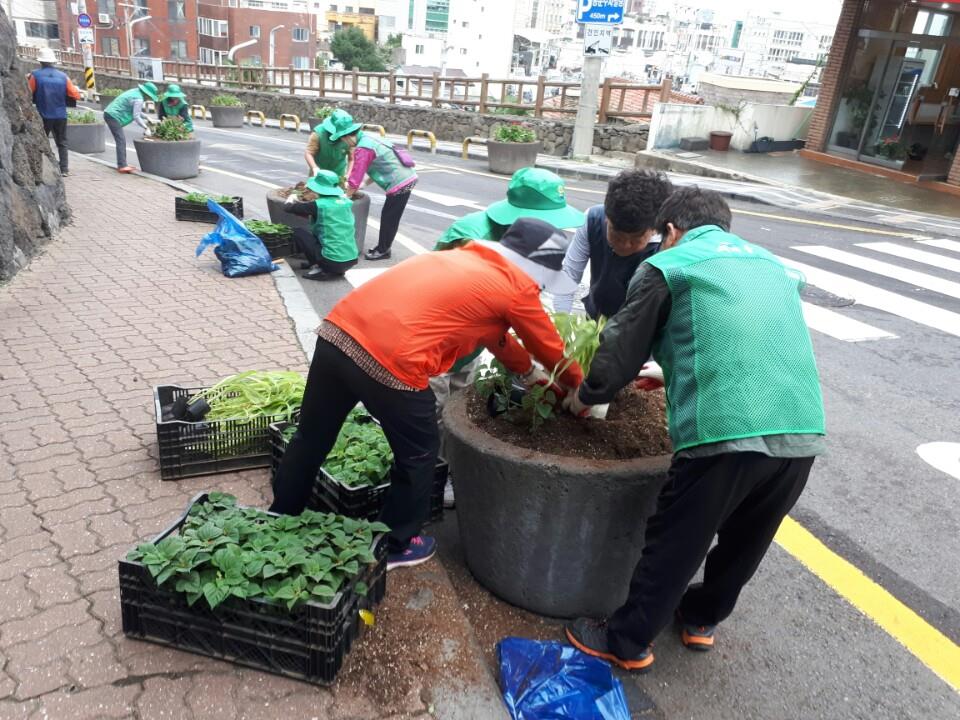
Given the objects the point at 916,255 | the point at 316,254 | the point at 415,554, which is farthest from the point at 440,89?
the point at 415,554

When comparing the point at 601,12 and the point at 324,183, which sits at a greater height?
the point at 601,12

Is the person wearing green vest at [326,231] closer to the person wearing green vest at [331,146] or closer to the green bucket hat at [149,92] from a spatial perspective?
the person wearing green vest at [331,146]

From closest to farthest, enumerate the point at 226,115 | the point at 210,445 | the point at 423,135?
the point at 210,445 < the point at 423,135 < the point at 226,115

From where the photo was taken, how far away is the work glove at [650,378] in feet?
10.3

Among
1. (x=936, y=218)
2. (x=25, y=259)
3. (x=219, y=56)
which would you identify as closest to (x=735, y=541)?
(x=25, y=259)

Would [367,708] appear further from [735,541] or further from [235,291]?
[235,291]

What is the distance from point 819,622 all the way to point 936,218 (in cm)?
1248

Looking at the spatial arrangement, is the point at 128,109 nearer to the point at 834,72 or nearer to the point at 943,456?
the point at 943,456

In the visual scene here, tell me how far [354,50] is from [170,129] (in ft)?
209

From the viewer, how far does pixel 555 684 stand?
8.74 ft

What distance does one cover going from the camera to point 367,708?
2523 mm

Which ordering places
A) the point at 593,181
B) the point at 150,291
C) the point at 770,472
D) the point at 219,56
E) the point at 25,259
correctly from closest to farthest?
1. the point at 770,472
2. the point at 150,291
3. the point at 25,259
4. the point at 593,181
5. the point at 219,56

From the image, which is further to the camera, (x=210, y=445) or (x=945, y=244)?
(x=945, y=244)

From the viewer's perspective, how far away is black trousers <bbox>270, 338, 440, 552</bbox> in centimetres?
276
